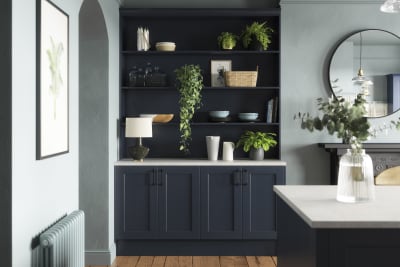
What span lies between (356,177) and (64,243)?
5.34 ft

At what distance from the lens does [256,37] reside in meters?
5.36

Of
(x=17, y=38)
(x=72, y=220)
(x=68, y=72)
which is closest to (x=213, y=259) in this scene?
(x=72, y=220)

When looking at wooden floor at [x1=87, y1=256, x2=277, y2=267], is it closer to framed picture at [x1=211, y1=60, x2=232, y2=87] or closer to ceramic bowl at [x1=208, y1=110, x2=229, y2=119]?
ceramic bowl at [x1=208, y1=110, x2=229, y2=119]

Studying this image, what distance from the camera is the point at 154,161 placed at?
5234 mm

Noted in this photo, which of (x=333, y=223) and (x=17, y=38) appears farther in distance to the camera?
(x=17, y=38)

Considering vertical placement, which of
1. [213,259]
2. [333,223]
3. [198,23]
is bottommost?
[213,259]

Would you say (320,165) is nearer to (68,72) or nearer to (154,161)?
(154,161)

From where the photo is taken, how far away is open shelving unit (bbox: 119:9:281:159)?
562cm

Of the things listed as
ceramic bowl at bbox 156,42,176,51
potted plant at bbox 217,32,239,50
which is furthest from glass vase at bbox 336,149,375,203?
ceramic bowl at bbox 156,42,176,51

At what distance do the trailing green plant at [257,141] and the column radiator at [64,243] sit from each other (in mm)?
2267

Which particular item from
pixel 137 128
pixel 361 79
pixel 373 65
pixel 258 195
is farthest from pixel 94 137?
pixel 373 65

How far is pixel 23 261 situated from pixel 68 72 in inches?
51.8

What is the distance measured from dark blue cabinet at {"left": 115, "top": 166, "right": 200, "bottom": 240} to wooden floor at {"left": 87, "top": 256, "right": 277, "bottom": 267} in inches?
8.1

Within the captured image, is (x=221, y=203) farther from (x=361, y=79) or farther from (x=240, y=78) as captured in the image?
(x=361, y=79)
